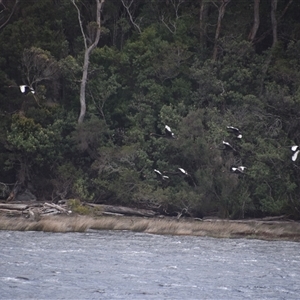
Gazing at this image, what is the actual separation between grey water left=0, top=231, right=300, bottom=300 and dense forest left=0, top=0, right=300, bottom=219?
8.29 metres

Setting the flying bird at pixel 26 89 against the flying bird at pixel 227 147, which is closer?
the flying bird at pixel 26 89

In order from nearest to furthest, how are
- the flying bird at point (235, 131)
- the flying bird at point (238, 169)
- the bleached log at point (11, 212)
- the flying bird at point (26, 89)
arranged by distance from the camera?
the flying bird at point (26, 89) < the bleached log at point (11, 212) < the flying bird at point (238, 169) < the flying bird at point (235, 131)

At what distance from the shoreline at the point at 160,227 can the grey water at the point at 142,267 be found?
4.10 feet

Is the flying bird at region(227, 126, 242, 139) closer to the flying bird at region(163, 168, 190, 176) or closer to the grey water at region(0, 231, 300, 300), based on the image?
the flying bird at region(163, 168, 190, 176)

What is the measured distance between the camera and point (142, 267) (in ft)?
85.8

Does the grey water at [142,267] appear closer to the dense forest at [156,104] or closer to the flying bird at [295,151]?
the flying bird at [295,151]

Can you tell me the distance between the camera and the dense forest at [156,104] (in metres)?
43.8

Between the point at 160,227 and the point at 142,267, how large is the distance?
11.7 metres

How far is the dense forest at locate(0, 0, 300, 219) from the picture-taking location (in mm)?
43750

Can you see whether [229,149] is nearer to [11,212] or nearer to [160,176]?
[160,176]

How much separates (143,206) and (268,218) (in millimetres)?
6028

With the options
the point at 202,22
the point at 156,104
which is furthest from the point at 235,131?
the point at 202,22

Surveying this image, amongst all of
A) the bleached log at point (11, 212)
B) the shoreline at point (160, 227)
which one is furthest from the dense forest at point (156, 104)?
the bleached log at point (11, 212)

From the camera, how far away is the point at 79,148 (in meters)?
46.9
